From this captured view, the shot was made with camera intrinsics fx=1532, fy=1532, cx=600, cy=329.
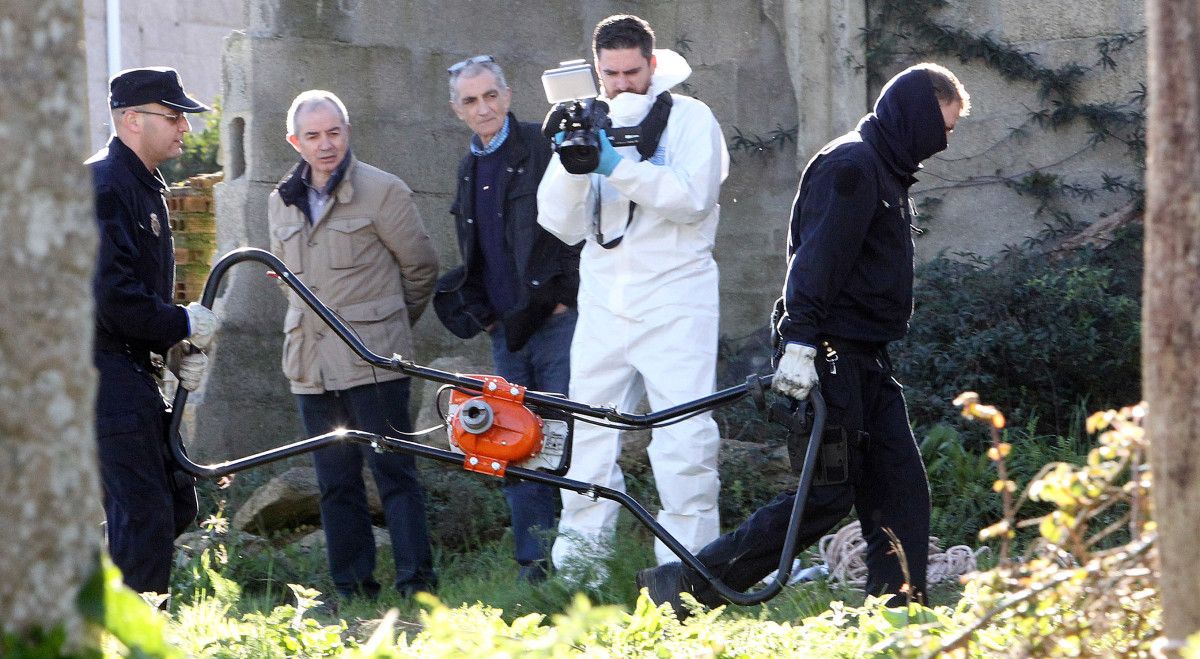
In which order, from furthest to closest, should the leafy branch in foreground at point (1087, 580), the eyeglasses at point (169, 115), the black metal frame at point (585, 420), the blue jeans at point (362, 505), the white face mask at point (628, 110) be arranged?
the blue jeans at point (362, 505) → the white face mask at point (628, 110) → the eyeglasses at point (169, 115) → the black metal frame at point (585, 420) → the leafy branch in foreground at point (1087, 580)

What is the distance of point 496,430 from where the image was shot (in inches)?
169

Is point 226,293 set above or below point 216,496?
above

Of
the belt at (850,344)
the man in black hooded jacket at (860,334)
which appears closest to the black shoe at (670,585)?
the man in black hooded jacket at (860,334)

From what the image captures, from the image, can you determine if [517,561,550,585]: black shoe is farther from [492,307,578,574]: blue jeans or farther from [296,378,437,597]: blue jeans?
[296,378,437,597]: blue jeans

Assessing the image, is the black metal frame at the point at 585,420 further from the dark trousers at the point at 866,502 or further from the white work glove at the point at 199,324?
the white work glove at the point at 199,324

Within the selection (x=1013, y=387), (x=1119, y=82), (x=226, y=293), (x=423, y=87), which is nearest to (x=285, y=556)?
(x=226, y=293)

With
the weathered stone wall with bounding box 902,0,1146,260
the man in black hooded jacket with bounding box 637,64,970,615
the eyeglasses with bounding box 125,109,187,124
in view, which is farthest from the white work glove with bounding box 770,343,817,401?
the weathered stone wall with bounding box 902,0,1146,260

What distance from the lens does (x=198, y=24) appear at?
14984 millimetres

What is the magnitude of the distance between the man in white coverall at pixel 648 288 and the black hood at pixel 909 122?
0.93 meters

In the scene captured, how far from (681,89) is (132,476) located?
4890mm

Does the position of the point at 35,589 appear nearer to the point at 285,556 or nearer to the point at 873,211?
the point at 873,211

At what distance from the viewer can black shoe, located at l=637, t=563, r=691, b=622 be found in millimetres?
4594

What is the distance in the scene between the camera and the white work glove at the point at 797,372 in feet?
14.2

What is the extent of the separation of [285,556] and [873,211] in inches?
121
